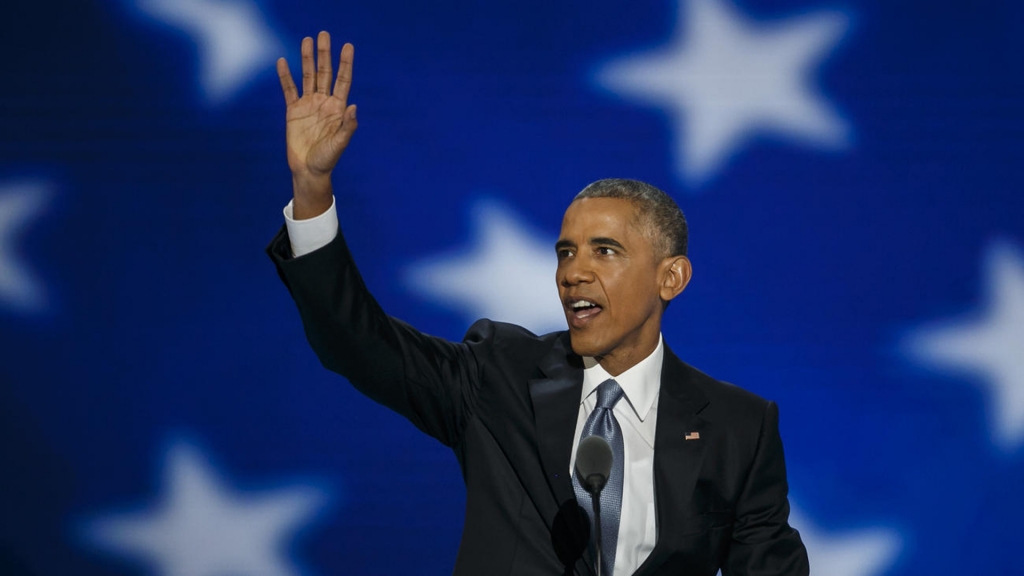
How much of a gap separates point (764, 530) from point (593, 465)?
77 centimetres

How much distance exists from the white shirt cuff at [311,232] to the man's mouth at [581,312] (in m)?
0.51

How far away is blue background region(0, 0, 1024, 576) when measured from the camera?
9.62ft

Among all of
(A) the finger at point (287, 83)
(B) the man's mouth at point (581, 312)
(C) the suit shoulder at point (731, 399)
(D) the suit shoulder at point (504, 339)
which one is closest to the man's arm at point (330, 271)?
(A) the finger at point (287, 83)

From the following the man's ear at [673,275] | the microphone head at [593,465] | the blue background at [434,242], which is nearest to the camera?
the microphone head at [593,465]

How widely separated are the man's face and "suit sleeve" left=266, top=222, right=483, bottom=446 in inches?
8.3

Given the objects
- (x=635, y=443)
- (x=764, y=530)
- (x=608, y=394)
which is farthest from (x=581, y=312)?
(x=764, y=530)

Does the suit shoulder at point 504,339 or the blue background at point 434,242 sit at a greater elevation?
the blue background at point 434,242

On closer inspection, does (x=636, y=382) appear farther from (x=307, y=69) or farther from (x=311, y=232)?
(x=307, y=69)

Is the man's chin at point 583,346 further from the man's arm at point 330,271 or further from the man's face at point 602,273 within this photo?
the man's arm at point 330,271

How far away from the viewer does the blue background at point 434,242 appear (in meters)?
Answer: 2.93

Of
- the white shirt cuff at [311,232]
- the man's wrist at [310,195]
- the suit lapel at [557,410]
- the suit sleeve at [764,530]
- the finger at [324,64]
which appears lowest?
the suit sleeve at [764,530]

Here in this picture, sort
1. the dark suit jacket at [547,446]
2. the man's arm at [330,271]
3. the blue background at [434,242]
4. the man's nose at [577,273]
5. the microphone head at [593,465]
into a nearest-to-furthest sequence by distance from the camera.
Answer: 1. the microphone head at [593,465]
2. the man's arm at [330,271]
3. the dark suit jacket at [547,446]
4. the man's nose at [577,273]
5. the blue background at [434,242]

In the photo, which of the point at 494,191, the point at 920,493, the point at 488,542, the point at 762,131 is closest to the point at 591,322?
the point at 488,542

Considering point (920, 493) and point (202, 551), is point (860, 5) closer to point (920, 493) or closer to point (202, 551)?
point (920, 493)
